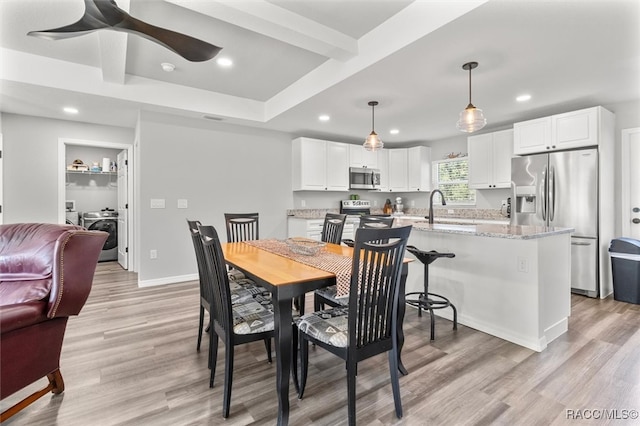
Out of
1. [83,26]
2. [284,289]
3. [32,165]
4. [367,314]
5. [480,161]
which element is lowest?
[367,314]

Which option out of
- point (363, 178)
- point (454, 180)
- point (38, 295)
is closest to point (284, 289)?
point (38, 295)

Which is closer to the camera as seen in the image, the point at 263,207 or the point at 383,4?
the point at 383,4

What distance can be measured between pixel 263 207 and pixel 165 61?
2.49 metres

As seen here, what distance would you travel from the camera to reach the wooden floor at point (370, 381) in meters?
1.65

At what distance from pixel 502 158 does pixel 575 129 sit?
Result: 102cm

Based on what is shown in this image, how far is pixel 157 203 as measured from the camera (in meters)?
4.21

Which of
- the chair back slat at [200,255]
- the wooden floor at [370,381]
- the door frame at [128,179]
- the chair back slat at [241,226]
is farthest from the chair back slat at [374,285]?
the door frame at [128,179]

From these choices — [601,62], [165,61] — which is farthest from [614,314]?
[165,61]

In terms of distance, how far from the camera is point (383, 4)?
7.57 ft

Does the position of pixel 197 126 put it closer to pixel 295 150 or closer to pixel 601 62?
pixel 295 150

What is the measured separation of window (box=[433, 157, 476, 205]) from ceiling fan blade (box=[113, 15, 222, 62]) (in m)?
4.91

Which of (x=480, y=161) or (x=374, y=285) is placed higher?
(x=480, y=161)

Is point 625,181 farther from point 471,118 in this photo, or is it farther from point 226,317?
point 226,317

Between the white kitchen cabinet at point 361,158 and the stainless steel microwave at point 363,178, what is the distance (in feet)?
0.29
